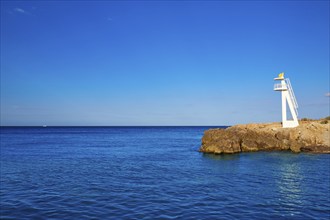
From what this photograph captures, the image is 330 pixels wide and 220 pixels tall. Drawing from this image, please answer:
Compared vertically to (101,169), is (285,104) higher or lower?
→ higher

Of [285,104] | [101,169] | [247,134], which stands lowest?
[101,169]

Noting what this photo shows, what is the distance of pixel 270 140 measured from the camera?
52656 millimetres

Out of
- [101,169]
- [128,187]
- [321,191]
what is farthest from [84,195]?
[321,191]

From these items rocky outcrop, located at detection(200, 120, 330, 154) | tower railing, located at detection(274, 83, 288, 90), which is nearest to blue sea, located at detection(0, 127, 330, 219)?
rocky outcrop, located at detection(200, 120, 330, 154)

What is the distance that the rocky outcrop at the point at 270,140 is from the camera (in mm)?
48656

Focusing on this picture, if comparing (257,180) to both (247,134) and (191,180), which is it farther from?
(247,134)

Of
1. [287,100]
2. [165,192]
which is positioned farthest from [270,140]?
[165,192]

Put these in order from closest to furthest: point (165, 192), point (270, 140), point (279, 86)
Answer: point (165, 192)
point (270, 140)
point (279, 86)

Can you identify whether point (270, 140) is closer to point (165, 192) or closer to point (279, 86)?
point (279, 86)

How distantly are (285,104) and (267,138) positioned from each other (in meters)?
8.81

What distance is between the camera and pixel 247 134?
54469 mm

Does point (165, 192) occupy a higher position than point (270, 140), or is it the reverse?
point (270, 140)

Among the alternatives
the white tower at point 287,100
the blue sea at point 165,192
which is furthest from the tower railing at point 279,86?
the blue sea at point 165,192

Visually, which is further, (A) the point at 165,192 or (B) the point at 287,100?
(B) the point at 287,100
